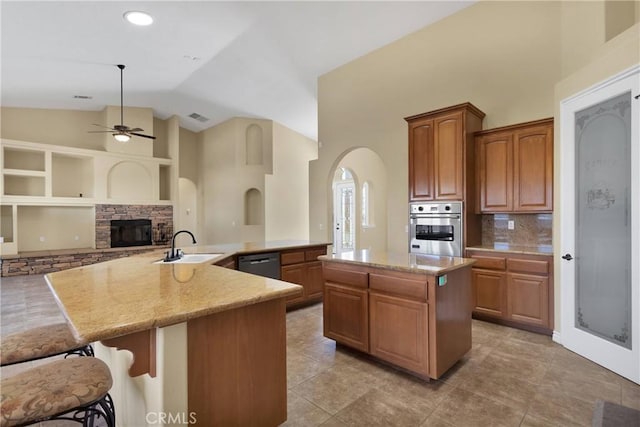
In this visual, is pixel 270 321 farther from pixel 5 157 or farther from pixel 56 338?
pixel 5 157

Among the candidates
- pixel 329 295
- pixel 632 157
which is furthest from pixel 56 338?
pixel 632 157

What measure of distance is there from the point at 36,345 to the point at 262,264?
7.74 feet

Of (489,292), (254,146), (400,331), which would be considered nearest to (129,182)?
(254,146)

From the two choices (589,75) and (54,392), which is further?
(589,75)

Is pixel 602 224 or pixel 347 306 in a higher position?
pixel 602 224

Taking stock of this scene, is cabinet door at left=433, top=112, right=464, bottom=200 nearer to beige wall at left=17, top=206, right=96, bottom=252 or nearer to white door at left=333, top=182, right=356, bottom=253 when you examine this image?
white door at left=333, top=182, right=356, bottom=253

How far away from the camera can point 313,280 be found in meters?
4.46

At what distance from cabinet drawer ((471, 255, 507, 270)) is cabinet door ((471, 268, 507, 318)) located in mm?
57

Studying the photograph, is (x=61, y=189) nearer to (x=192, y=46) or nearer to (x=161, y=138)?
(x=161, y=138)

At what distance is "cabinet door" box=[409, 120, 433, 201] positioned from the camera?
13.4 feet

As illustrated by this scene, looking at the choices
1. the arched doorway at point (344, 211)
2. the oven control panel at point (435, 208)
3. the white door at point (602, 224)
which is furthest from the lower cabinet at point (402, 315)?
the arched doorway at point (344, 211)

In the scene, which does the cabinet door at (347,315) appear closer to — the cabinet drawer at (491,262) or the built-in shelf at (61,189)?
the cabinet drawer at (491,262)

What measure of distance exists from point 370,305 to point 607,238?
210 cm

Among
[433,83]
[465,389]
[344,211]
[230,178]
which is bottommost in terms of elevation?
[465,389]
